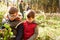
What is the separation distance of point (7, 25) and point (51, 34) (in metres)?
3.28

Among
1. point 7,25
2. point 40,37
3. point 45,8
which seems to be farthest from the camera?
point 45,8

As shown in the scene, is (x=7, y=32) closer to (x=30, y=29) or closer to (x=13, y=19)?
(x=13, y=19)

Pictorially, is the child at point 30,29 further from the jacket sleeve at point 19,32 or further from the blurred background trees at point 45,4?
the blurred background trees at point 45,4

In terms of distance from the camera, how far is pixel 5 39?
480 cm

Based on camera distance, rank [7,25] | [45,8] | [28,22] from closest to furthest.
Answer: [7,25] → [28,22] → [45,8]

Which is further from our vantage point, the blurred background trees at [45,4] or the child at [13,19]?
the blurred background trees at [45,4]

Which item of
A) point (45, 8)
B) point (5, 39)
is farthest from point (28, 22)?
point (45, 8)

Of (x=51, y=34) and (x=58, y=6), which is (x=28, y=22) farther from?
(x=58, y=6)

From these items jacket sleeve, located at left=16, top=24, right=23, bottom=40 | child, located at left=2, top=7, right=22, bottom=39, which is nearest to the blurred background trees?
child, located at left=2, top=7, right=22, bottom=39

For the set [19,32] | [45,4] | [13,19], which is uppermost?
[13,19]

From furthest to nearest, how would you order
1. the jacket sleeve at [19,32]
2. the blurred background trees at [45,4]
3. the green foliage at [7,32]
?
1. the blurred background trees at [45,4]
2. the jacket sleeve at [19,32]
3. the green foliage at [7,32]

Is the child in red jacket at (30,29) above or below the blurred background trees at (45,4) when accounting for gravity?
above

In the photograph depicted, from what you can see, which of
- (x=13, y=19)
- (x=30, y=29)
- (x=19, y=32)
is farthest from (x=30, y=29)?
(x=13, y=19)

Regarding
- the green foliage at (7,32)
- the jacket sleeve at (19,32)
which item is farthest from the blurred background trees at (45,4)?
the green foliage at (7,32)
